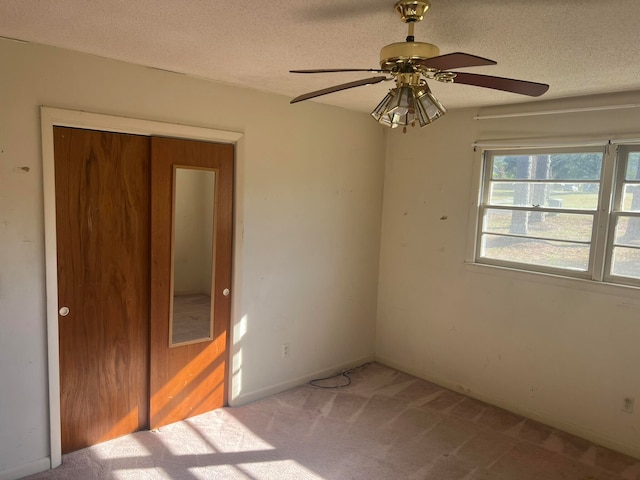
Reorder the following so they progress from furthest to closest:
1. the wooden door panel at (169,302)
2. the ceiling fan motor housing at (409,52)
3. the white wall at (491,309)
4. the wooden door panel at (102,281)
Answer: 1. the white wall at (491,309)
2. the wooden door panel at (169,302)
3. the wooden door panel at (102,281)
4. the ceiling fan motor housing at (409,52)

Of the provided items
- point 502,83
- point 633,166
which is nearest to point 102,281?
point 502,83

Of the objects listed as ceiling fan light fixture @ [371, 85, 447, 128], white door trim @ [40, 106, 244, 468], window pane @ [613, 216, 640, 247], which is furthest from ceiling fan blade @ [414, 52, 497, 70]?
window pane @ [613, 216, 640, 247]

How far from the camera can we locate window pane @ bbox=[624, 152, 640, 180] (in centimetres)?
292

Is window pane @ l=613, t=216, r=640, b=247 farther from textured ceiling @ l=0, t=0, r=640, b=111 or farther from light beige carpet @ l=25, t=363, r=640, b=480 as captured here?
light beige carpet @ l=25, t=363, r=640, b=480

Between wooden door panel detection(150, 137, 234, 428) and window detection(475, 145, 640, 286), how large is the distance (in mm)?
2067

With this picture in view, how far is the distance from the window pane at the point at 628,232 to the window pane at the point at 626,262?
1.8 inches

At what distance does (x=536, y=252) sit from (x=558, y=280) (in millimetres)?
271

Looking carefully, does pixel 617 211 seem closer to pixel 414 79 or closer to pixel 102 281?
pixel 414 79

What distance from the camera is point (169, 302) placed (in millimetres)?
3033

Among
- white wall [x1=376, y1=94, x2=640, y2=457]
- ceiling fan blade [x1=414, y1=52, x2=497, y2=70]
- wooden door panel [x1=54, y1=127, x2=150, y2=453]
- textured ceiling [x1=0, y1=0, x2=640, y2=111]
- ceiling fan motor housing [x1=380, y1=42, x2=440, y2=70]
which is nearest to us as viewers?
ceiling fan blade [x1=414, y1=52, x2=497, y2=70]

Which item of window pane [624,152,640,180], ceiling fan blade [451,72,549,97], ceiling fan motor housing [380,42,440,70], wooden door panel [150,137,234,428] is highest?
ceiling fan motor housing [380,42,440,70]

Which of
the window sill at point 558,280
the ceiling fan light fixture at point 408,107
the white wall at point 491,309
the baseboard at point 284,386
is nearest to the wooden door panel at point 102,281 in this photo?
the baseboard at point 284,386

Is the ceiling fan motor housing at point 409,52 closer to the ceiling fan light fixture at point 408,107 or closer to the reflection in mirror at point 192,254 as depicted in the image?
the ceiling fan light fixture at point 408,107

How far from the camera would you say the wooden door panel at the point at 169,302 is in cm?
291
